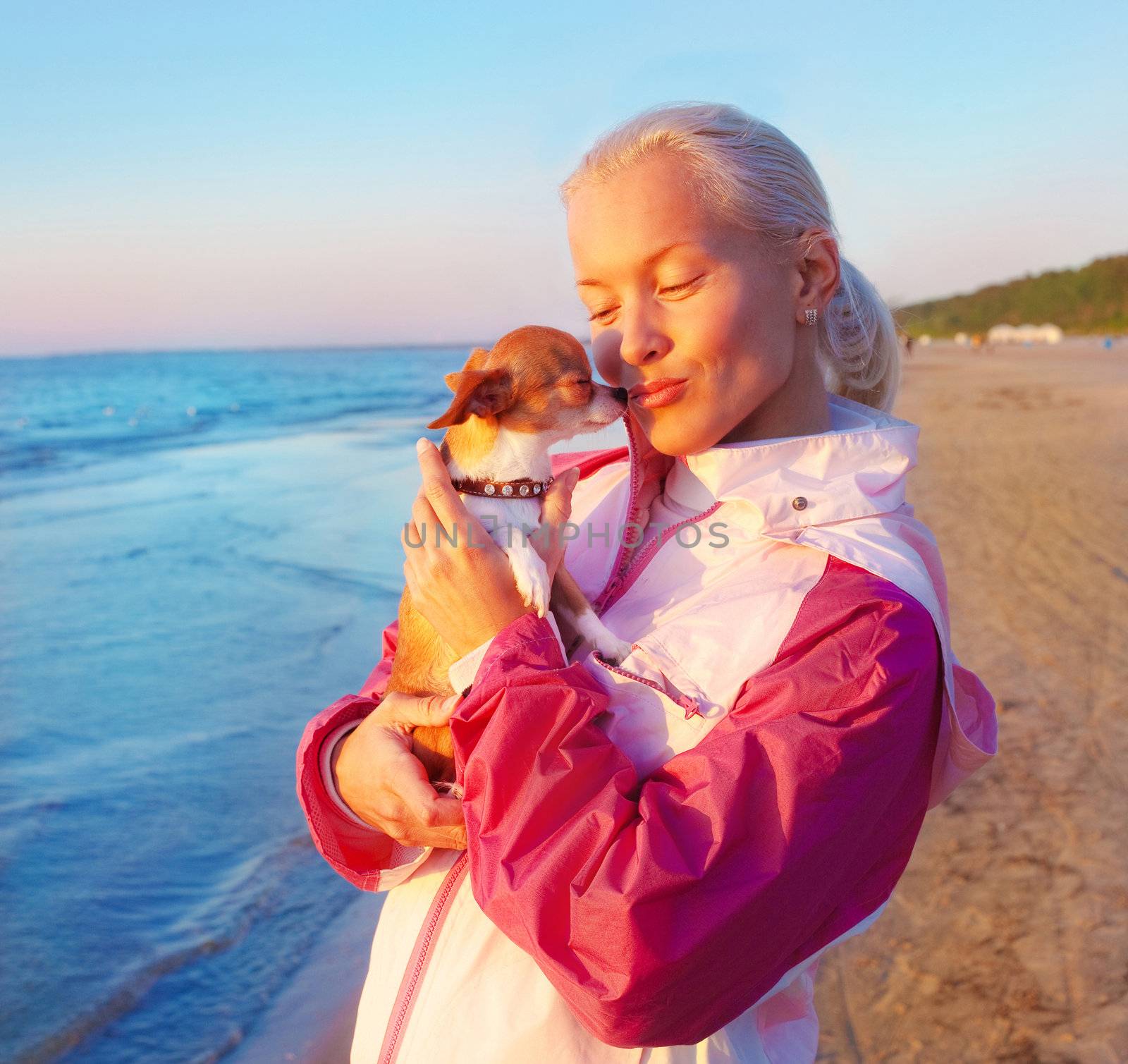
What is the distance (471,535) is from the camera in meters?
1.92

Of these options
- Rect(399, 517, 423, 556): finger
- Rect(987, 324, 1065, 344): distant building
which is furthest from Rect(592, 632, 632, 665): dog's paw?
Rect(987, 324, 1065, 344): distant building

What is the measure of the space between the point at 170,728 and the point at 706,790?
5400mm

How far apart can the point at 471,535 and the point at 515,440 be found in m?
0.50

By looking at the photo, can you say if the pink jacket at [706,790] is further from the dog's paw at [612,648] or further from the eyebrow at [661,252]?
the eyebrow at [661,252]

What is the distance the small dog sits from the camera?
2049 mm

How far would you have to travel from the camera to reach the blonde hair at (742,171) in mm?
1838

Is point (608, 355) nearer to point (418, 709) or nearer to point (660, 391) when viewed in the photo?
point (660, 391)

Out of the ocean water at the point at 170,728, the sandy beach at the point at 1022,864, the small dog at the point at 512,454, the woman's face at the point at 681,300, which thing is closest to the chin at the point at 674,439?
the woman's face at the point at 681,300

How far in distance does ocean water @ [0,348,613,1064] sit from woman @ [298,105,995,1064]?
2555 millimetres

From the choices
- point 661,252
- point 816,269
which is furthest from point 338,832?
point 816,269

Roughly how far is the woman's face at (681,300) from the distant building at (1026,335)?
6669 centimetres

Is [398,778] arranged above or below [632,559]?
below

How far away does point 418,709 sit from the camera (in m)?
2.03

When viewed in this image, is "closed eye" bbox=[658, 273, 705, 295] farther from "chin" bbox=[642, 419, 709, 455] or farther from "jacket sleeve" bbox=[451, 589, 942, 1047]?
"jacket sleeve" bbox=[451, 589, 942, 1047]
